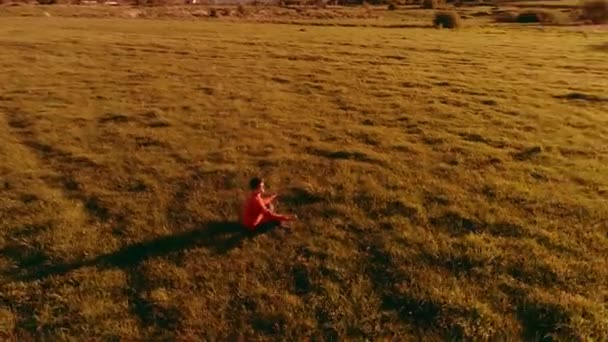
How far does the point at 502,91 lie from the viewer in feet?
61.8

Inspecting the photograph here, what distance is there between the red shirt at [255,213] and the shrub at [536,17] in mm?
53225

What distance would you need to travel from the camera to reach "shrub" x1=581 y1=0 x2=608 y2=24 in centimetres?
5175

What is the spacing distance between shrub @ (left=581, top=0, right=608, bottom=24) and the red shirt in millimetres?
53191

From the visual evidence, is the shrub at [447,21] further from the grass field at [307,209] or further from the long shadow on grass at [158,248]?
the long shadow on grass at [158,248]

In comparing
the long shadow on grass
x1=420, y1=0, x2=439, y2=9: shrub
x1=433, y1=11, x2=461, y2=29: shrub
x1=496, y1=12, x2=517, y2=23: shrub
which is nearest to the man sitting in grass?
the long shadow on grass

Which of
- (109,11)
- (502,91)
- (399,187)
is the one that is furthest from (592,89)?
(109,11)

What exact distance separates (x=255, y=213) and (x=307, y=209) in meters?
1.20

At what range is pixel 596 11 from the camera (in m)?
52.7

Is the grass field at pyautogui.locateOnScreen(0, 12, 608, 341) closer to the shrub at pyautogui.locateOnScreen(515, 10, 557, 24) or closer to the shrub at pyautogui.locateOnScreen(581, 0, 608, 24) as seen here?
the shrub at pyautogui.locateOnScreen(581, 0, 608, 24)

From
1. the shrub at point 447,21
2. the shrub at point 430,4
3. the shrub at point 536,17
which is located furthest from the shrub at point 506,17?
the shrub at point 430,4

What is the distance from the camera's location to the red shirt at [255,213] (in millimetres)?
8828

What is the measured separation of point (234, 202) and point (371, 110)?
23.8 feet

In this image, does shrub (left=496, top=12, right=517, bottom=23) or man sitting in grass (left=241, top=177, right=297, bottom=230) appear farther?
shrub (left=496, top=12, right=517, bottom=23)

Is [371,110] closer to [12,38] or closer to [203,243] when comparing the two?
[203,243]
